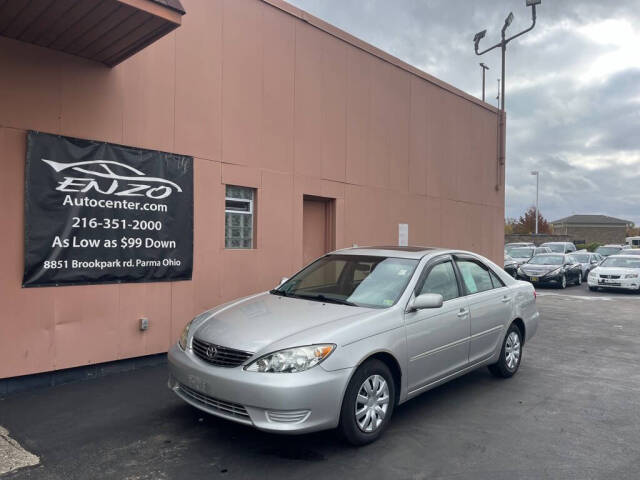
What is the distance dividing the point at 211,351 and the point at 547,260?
18.7 metres

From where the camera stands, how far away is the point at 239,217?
762 cm

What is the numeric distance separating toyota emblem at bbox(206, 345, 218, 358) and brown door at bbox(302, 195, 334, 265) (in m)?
4.91

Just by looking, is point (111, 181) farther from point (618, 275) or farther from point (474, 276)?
point (618, 275)

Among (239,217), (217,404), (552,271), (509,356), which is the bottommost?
(509,356)

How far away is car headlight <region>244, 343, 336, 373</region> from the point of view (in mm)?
3607

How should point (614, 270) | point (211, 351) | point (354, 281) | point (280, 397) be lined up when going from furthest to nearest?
point (614, 270)
point (354, 281)
point (211, 351)
point (280, 397)

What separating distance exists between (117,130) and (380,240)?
5.84m

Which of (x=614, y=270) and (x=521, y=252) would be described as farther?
Answer: (x=521, y=252)

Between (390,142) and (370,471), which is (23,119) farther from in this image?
(390,142)

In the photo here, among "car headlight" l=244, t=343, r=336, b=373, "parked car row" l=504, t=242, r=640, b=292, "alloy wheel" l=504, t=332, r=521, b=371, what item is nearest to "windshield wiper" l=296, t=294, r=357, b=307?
"car headlight" l=244, t=343, r=336, b=373

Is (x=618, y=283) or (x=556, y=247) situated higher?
(x=556, y=247)

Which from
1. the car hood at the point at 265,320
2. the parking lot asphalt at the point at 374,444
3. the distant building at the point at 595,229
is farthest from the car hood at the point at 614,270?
the distant building at the point at 595,229

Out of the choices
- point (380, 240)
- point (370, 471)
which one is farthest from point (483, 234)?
point (370, 471)

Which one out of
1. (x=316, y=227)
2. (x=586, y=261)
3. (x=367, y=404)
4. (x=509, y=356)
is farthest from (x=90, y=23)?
(x=586, y=261)
